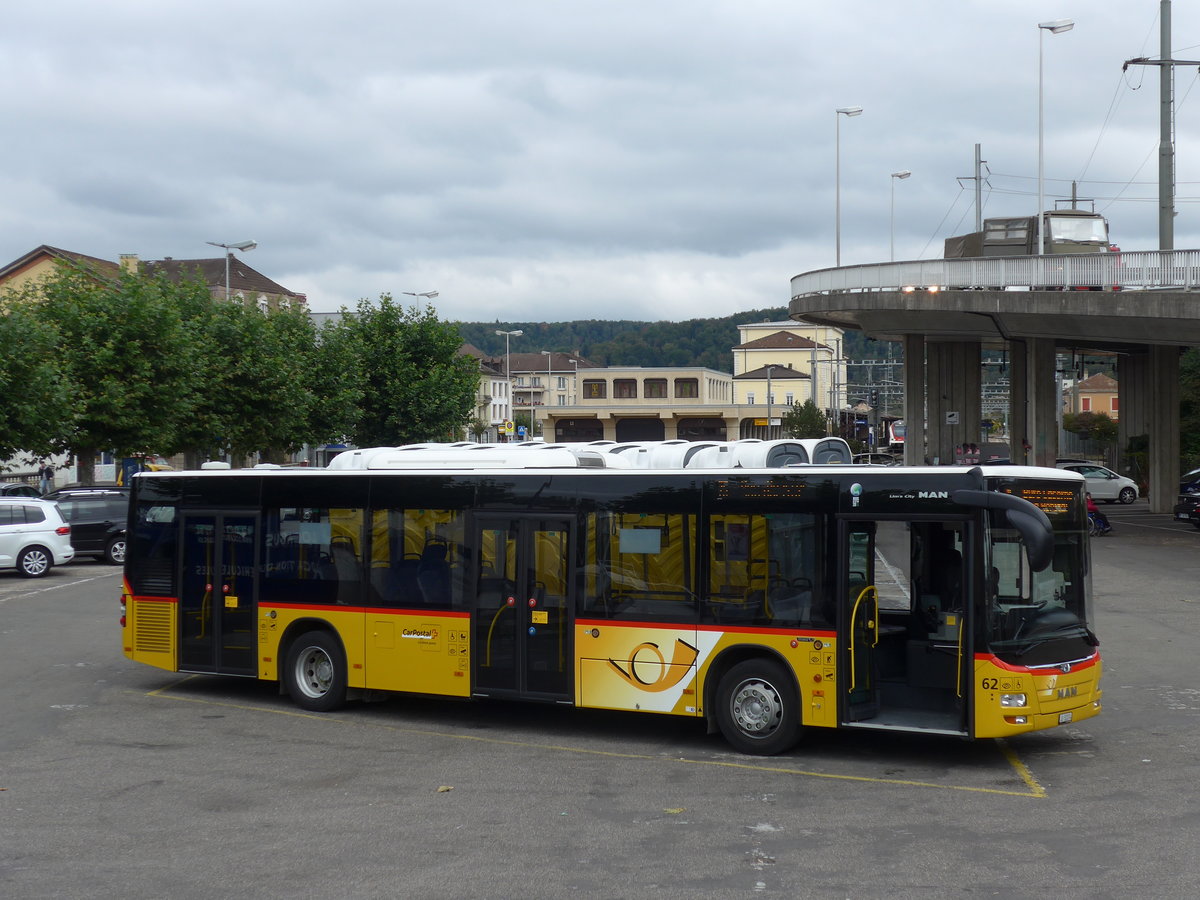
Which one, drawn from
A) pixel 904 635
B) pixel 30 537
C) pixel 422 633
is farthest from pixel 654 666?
pixel 30 537

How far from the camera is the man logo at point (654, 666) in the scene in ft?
36.6

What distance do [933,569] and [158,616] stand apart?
8.30 m

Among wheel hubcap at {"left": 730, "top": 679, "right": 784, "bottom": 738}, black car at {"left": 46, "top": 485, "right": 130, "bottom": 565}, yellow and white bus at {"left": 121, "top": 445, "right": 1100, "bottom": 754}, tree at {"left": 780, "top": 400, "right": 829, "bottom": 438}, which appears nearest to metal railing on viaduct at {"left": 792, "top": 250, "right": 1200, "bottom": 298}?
black car at {"left": 46, "top": 485, "right": 130, "bottom": 565}

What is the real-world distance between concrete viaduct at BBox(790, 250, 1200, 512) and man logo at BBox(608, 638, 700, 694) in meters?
26.5

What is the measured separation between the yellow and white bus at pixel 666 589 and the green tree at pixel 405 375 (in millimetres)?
50277

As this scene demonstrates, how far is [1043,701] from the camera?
10.1m

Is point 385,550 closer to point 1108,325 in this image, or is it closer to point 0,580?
point 0,580

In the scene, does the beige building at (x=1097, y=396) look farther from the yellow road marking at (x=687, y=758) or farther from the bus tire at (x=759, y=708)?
the bus tire at (x=759, y=708)

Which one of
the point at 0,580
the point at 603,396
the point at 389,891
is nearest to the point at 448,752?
the point at 389,891

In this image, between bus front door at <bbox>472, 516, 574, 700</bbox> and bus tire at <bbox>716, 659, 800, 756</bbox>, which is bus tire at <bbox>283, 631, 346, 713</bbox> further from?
bus tire at <bbox>716, 659, 800, 756</bbox>

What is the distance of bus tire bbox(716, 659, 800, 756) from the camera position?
35.2 ft

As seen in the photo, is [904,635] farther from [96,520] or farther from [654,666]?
[96,520]

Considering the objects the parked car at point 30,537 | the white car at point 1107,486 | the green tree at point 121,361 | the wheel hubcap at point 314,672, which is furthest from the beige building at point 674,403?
the wheel hubcap at point 314,672

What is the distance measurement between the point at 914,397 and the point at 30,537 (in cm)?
4127
